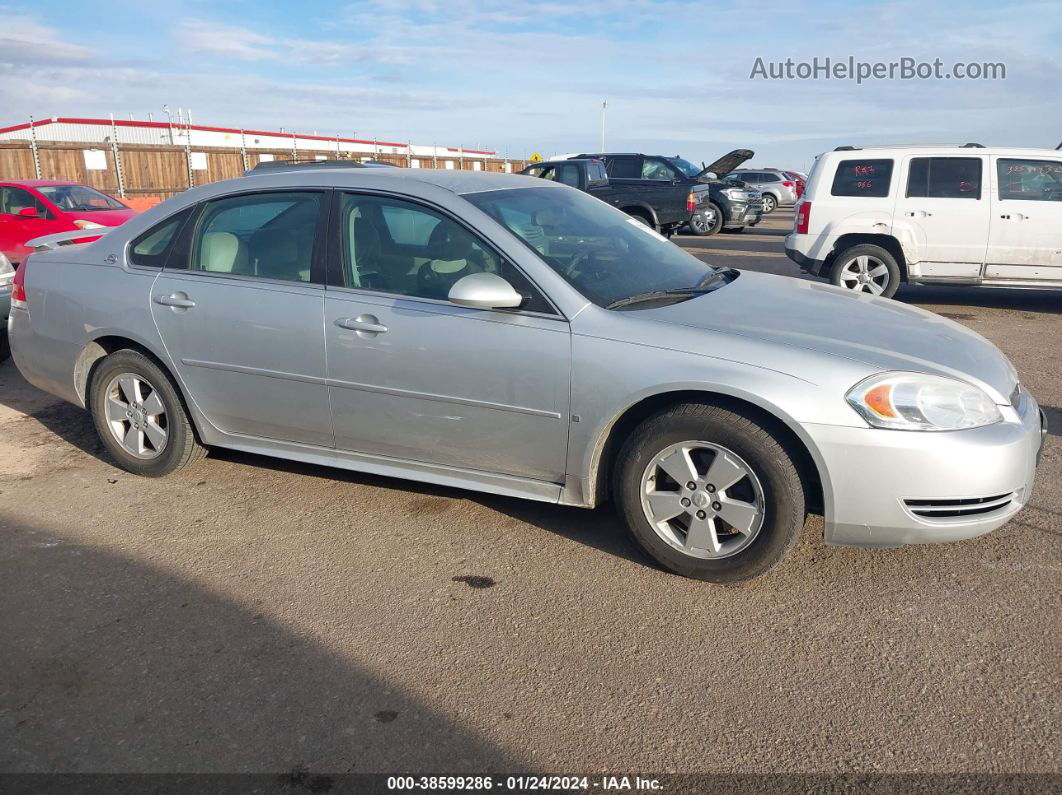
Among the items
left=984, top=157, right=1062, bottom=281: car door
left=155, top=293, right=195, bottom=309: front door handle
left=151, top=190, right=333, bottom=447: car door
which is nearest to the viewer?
left=151, top=190, right=333, bottom=447: car door

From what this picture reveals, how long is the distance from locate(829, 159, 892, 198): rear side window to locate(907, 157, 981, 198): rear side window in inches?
10.3

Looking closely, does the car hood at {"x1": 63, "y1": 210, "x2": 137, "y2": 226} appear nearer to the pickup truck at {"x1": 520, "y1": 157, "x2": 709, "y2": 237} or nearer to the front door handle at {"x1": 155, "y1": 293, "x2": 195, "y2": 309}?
the pickup truck at {"x1": 520, "y1": 157, "x2": 709, "y2": 237}

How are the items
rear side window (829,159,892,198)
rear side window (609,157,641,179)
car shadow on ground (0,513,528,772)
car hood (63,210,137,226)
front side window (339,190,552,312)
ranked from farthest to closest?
rear side window (609,157,641,179) → car hood (63,210,137,226) → rear side window (829,159,892,198) → front side window (339,190,552,312) → car shadow on ground (0,513,528,772)

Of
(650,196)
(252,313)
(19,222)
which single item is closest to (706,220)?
(650,196)

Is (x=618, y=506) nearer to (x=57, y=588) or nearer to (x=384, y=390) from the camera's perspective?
(x=384, y=390)

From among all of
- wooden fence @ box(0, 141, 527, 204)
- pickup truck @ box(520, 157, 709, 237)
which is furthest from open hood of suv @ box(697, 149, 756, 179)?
wooden fence @ box(0, 141, 527, 204)

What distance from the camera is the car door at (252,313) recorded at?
13.7 ft

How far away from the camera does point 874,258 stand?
10086 mm

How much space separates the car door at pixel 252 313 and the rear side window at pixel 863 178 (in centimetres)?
768

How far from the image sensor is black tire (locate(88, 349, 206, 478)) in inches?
182

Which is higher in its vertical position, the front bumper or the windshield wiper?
the windshield wiper

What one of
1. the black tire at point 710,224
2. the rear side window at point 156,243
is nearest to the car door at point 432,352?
the rear side window at point 156,243

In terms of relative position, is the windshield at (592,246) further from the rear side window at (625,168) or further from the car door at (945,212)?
the rear side window at (625,168)

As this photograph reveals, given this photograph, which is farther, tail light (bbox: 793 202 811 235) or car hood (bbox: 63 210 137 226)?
car hood (bbox: 63 210 137 226)
